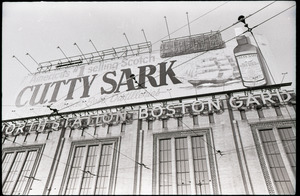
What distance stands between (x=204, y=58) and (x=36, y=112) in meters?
24.3

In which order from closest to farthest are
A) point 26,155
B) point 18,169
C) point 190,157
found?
1. point 190,157
2. point 18,169
3. point 26,155

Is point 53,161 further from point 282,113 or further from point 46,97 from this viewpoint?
point 282,113

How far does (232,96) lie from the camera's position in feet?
79.9

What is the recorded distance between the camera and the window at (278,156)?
17.8 meters

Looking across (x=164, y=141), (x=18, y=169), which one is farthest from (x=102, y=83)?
(x=18, y=169)

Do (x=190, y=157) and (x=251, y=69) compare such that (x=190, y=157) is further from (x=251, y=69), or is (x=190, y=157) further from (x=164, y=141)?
(x=251, y=69)

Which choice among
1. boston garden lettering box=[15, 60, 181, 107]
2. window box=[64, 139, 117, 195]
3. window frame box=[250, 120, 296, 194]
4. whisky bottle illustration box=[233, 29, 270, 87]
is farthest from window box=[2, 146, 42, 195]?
whisky bottle illustration box=[233, 29, 270, 87]

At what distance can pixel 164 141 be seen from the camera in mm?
23125

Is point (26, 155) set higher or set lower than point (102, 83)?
lower

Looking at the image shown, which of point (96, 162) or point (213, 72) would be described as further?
point (213, 72)

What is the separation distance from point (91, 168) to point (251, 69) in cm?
2113

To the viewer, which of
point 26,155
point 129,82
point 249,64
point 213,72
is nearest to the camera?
point 26,155

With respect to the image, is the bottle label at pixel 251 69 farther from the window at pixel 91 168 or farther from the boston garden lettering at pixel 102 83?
the window at pixel 91 168

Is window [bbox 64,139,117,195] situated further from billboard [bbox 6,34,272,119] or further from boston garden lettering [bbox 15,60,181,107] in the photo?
boston garden lettering [bbox 15,60,181,107]
